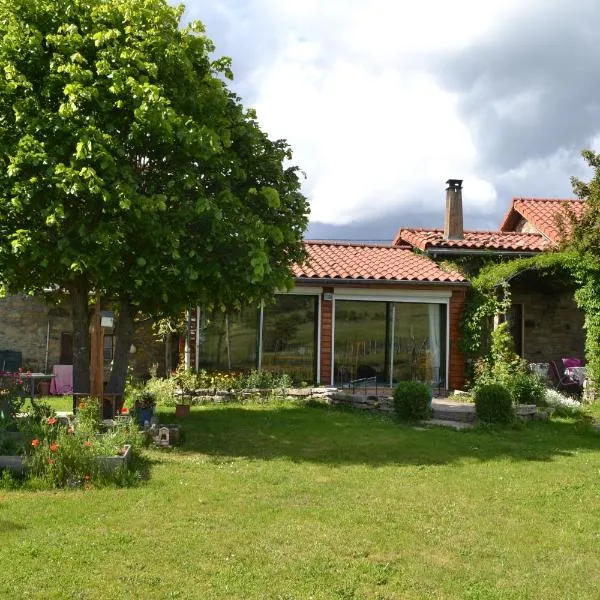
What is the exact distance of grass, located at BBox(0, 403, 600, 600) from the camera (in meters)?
4.43

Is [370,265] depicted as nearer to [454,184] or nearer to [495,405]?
[454,184]

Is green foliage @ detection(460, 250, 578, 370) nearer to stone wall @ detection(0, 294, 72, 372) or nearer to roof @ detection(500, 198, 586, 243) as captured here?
roof @ detection(500, 198, 586, 243)

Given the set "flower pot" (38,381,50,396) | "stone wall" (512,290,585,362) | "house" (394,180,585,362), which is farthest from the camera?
"stone wall" (512,290,585,362)

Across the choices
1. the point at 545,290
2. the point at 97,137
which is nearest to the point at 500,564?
the point at 97,137

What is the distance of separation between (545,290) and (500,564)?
557 inches

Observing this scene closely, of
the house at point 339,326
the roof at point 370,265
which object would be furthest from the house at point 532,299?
the roof at point 370,265

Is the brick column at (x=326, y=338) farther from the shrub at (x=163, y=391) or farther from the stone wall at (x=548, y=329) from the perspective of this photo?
the stone wall at (x=548, y=329)

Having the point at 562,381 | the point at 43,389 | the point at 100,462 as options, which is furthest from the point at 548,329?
the point at 100,462

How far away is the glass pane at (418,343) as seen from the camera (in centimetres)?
1609

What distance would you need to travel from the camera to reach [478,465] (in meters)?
8.20

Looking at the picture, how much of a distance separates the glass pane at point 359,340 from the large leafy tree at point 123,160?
18.3 feet

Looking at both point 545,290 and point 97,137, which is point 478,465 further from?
point 545,290

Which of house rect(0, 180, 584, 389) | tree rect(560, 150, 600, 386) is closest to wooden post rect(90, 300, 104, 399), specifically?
house rect(0, 180, 584, 389)

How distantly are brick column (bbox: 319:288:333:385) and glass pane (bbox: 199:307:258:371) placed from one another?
1.57 metres
